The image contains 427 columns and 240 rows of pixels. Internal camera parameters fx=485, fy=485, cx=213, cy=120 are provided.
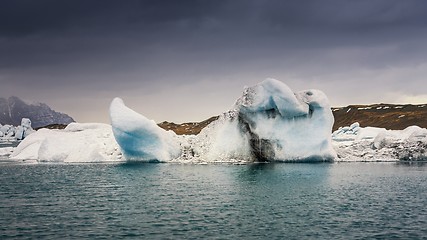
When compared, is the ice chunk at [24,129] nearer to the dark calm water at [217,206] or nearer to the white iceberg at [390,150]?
the white iceberg at [390,150]

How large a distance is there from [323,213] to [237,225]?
15.4 ft

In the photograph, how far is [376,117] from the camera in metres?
142

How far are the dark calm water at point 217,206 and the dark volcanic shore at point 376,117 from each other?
87.7 metres

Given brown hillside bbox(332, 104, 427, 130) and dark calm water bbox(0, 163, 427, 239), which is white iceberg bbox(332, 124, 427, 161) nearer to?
dark calm water bbox(0, 163, 427, 239)

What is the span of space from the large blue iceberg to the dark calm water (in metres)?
10.4

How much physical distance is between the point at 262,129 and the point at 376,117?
102 m

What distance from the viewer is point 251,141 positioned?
50.8 meters

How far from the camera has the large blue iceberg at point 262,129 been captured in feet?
160

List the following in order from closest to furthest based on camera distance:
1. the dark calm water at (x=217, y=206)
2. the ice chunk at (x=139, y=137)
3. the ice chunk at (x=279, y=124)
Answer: the dark calm water at (x=217, y=206), the ice chunk at (x=279, y=124), the ice chunk at (x=139, y=137)

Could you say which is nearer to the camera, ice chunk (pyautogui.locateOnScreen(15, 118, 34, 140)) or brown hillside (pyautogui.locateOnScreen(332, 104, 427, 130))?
brown hillside (pyautogui.locateOnScreen(332, 104, 427, 130))

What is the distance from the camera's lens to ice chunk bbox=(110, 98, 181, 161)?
161 feet

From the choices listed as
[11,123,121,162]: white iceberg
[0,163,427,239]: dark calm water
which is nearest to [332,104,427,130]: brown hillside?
[11,123,121,162]: white iceberg

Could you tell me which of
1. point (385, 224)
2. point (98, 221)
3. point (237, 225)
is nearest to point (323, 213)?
point (385, 224)

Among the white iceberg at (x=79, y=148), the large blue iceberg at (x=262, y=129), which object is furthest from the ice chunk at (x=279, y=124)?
the white iceberg at (x=79, y=148)
